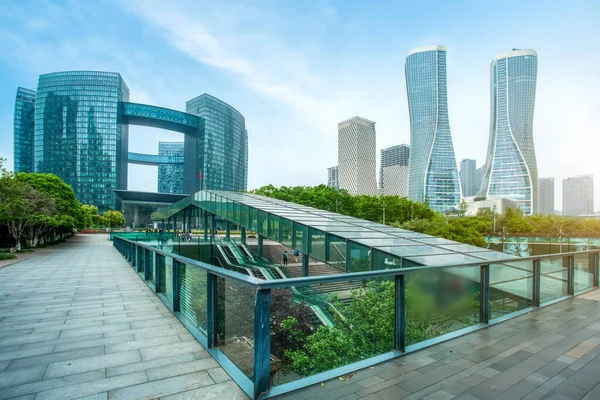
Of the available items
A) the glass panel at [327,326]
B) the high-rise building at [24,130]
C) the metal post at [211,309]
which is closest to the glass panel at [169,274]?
the metal post at [211,309]

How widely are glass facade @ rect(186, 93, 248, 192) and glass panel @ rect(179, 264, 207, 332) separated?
11930 centimetres

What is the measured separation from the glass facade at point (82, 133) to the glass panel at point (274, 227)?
Answer: 11015 cm

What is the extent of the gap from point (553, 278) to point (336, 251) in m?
7.45

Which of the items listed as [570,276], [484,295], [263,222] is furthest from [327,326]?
[263,222]

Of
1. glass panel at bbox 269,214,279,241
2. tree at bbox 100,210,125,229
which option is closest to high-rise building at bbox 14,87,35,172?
tree at bbox 100,210,125,229

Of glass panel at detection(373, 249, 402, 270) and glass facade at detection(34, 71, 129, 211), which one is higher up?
glass facade at detection(34, 71, 129, 211)

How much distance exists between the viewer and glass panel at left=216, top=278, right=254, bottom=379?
2.59 m

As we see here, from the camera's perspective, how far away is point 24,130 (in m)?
125

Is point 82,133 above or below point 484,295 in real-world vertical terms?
above

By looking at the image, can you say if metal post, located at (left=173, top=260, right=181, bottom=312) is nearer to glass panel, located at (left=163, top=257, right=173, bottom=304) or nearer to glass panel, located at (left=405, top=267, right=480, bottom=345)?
glass panel, located at (left=163, top=257, right=173, bottom=304)

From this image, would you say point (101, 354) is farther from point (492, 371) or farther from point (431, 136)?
point (431, 136)

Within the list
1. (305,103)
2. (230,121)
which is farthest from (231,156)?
(305,103)

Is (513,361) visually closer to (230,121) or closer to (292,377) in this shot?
(292,377)

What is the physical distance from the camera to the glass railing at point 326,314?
2551 mm
